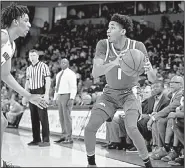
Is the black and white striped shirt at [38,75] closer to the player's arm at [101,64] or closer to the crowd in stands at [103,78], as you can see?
the crowd in stands at [103,78]

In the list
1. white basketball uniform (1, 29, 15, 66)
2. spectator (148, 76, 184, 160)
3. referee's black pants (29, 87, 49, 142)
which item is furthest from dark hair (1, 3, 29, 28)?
referee's black pants (29, 87, 49, 142)

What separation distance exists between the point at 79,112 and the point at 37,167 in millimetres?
4888

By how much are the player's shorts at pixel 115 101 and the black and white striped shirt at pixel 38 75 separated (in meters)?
3.19

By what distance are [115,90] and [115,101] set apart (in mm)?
124

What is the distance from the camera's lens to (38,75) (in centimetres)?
731

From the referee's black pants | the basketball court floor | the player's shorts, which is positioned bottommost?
the basketball court floor

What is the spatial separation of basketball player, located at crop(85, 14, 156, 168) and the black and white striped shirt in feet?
10.1

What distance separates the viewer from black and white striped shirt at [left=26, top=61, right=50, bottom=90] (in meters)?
7.31

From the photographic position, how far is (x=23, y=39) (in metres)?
24.0

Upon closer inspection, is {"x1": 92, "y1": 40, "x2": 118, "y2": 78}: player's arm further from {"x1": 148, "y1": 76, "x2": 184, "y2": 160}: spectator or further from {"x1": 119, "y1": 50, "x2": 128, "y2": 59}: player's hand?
{"x1": 148, "y1": 76, "x2": 184, "y2": 160}: spectator

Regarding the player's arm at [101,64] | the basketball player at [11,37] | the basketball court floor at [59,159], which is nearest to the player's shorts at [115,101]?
the player's arm at [101,64]

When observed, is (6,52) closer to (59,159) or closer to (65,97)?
(59,159)

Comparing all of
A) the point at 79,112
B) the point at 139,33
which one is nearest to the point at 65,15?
the point at 139,33

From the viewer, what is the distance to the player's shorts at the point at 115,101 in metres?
4.16
